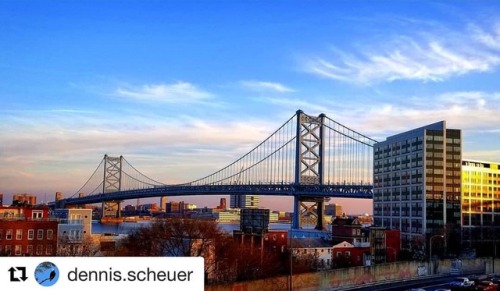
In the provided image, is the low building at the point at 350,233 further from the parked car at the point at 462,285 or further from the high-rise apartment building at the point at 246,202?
the high-rise apartment building at the point at 246,202

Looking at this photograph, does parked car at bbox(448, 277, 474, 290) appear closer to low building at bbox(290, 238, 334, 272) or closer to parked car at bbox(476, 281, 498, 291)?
parked car at bbox(476, 281, 498, 291)

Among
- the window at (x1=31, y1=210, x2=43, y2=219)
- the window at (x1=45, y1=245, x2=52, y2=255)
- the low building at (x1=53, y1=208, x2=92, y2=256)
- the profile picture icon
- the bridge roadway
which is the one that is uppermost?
the bridge roadway

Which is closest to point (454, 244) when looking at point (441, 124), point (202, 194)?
point (441, 124)

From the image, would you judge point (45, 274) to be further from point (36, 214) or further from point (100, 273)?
point (36, 214)

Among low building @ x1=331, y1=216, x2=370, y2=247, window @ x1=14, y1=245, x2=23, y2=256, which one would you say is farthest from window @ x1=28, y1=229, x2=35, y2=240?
low building @ x1=331, y1=216, x2=370, y2=247

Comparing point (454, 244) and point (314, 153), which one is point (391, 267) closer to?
point (454, 244)

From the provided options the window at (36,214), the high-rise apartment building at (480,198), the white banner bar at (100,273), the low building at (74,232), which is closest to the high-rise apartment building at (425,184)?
the high-rise apartment building at (480,198)

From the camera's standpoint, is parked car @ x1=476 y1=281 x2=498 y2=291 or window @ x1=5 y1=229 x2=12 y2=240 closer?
parked car @ x1=476 y1=281 x2=498 y2=291

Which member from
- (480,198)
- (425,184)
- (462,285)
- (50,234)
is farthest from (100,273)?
(480,198)
